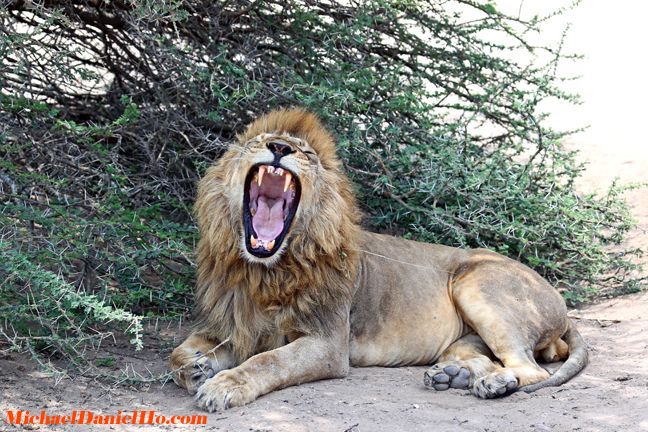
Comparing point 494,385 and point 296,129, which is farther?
point 296,129

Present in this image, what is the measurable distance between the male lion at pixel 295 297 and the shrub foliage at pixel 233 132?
546 millimetres

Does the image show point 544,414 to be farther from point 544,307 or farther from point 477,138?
point 477,138

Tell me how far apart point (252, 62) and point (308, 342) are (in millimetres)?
2153

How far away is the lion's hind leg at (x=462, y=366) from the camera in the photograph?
4688mm

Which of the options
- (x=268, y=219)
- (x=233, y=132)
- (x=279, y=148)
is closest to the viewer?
(x=279, y=148)

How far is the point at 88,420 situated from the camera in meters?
3.95

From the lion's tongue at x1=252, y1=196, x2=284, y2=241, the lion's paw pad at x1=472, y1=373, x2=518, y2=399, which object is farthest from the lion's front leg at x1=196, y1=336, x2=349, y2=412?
the lion's paw pad at x1=472, y1=373, x2=518, y2=399

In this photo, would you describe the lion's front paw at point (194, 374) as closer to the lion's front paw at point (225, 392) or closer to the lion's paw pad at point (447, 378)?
the lion's front paw at point (225, 392)

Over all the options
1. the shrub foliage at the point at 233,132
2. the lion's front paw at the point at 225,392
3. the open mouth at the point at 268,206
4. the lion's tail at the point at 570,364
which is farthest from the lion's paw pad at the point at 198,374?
the lion's tail at the point at 570,364

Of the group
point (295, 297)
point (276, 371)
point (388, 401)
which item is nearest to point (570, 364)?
point (388, 401)

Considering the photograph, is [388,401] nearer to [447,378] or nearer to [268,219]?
[447,378]

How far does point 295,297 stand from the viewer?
4.71m

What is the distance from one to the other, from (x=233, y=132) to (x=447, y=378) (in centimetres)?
233

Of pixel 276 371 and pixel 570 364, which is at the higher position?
pixel 570 364
